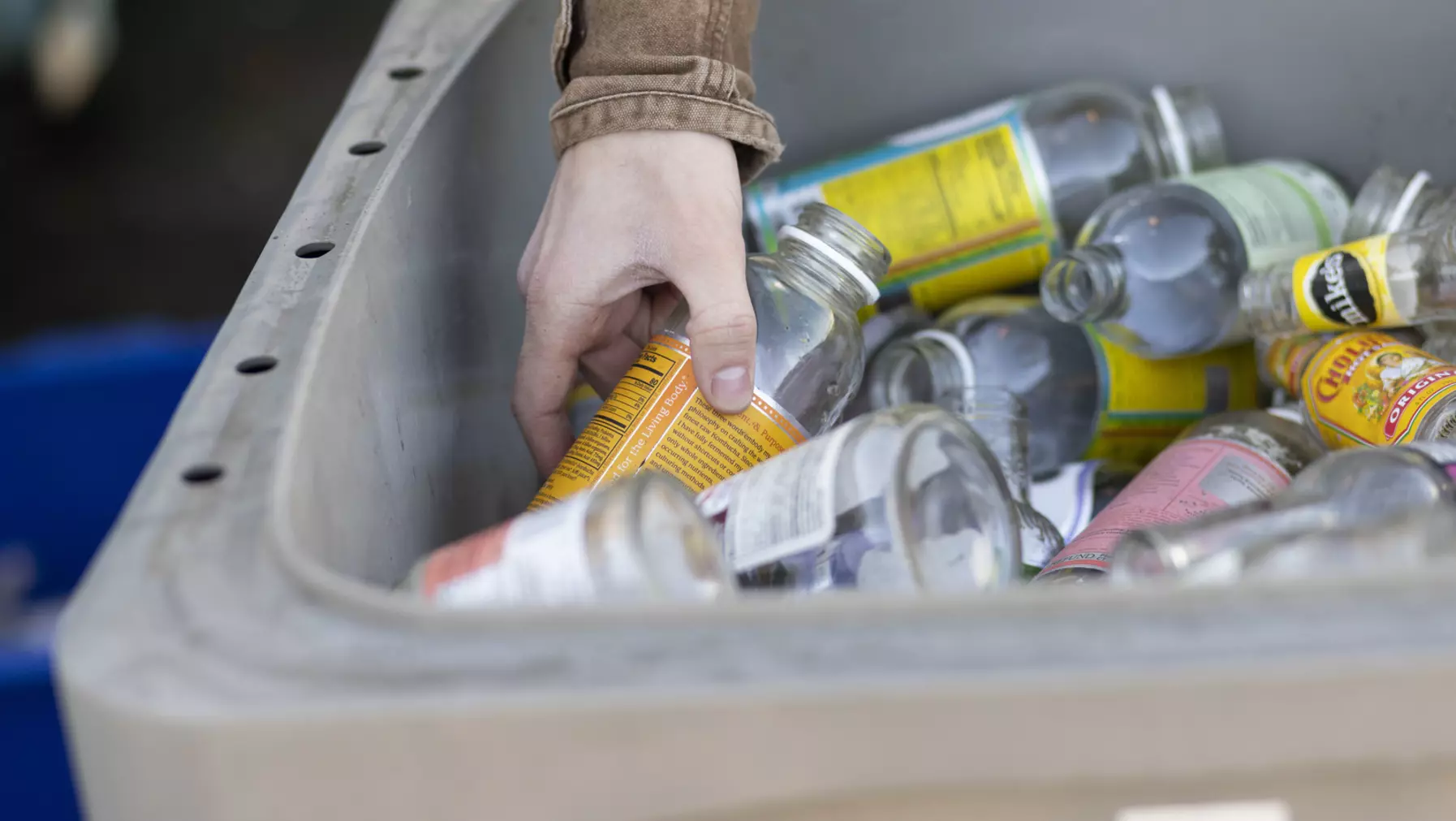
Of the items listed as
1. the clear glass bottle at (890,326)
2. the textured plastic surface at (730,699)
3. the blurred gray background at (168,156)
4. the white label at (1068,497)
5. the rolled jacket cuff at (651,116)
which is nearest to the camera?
the textured plastic surface at (730,699)

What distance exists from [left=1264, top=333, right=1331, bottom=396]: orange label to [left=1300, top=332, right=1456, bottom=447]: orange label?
0.6 inches

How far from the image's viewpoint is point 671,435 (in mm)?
620

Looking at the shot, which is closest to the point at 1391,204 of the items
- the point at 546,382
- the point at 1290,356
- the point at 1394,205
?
the point at 1394,205

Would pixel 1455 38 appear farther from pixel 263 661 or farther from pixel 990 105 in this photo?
pixel 263 661

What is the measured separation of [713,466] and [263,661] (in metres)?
0.29

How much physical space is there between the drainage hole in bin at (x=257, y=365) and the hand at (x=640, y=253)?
0.21 m

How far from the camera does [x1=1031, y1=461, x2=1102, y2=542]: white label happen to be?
800mm

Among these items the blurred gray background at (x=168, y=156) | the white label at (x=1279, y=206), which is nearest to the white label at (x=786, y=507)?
the white label at (x=1279, y=206)

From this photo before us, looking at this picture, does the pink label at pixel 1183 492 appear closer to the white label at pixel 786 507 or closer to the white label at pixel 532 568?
the white label at pixel 786 507

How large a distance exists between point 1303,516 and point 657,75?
414 millimetres

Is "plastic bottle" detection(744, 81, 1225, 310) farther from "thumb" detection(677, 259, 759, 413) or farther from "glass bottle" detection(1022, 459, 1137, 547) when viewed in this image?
"thumb" detection(677, 259, 759, 413)

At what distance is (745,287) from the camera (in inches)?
26.2

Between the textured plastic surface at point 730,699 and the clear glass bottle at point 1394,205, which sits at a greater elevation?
the clear glass bottle at point 1394,205

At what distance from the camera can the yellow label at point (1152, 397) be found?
33.6 inches
